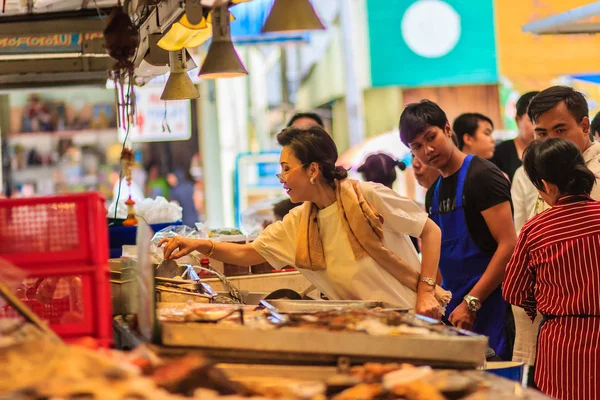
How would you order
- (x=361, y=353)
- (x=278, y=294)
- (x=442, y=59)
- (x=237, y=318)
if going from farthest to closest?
(x=442, y=59)
(x=278, y=294)
(x=237, y=318)
(x=361, y=353)

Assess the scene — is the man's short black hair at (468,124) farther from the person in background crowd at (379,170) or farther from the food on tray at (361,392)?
the food on tray at (361,392)

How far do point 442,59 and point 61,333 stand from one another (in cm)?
1110

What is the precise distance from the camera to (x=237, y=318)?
10.4 feet

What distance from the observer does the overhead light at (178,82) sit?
16.5ft

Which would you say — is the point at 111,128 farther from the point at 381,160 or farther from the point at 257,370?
the point at 257,370

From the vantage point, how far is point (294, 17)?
3.49 metres

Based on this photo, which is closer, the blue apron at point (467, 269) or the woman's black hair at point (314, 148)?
the woman's black hair at point (314, 148)

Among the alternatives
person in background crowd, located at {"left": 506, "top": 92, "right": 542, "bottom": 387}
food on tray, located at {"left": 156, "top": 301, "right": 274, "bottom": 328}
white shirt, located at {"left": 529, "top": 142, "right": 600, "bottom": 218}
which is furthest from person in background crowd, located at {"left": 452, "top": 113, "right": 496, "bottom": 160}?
food on tray, located at {"left": 156, "top": 301, "right": 274, "bottom": 328}

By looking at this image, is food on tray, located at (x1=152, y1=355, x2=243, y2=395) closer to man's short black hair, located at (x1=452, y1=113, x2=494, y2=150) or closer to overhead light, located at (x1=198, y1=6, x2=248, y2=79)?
overhead light, located at (x1=198, y1=6, x2=248, y2=79)

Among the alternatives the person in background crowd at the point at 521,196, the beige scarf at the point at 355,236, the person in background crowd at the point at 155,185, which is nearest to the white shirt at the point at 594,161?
the person in background crowd at the point at 521,196

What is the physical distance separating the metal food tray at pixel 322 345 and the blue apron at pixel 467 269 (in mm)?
2238

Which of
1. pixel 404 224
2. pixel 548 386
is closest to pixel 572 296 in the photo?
pixel 548 386

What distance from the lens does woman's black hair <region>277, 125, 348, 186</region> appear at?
4.40 meters

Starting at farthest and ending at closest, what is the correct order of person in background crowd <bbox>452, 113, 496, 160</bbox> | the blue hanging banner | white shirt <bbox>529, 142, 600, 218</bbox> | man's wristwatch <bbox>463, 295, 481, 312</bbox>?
the blue hanging banner
person in background crowd <bbox>452, 113, 496, 160</bbox>
man's wristwatch <bbox>463, 295, 481, 312</bbox>
white shirt <bbox>529, 142, 600, 218</bbox>
